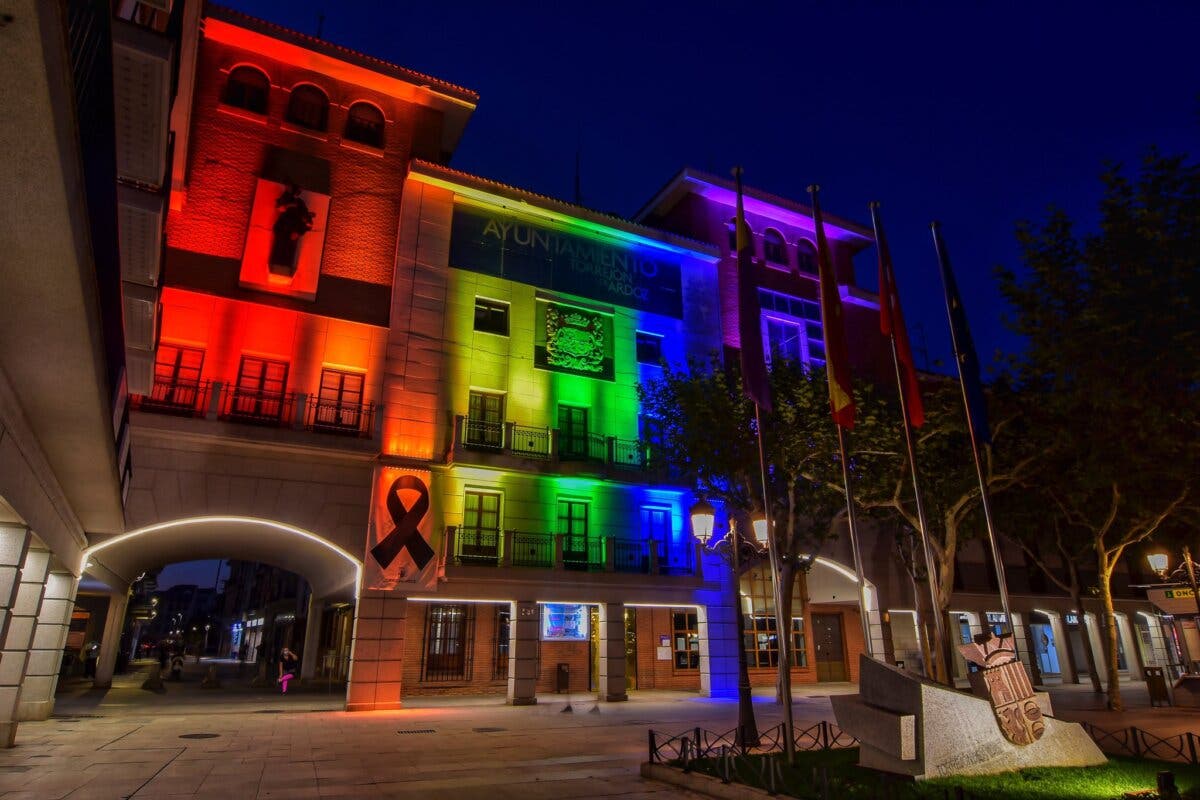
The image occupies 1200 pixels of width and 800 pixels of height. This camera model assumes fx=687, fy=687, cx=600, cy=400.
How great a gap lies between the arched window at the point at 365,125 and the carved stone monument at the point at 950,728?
23523mm

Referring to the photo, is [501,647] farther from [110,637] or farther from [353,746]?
[110,637]

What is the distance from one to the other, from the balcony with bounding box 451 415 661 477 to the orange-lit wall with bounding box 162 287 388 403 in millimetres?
3318

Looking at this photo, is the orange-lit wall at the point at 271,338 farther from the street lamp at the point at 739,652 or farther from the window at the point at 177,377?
the street lamp at the point at 739,652

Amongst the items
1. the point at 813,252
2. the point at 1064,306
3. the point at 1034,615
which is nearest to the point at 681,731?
the point at 1064,306

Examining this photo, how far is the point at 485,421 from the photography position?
24.0 meters

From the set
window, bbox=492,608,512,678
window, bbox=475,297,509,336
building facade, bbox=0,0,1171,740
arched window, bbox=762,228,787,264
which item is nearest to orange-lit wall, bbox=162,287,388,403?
building facade, bbox=0,0,1171,740

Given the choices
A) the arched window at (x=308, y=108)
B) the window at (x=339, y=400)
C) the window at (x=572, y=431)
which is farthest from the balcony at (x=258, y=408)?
the arched window at (x=308, y=108)

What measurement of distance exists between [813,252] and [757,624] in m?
18.7

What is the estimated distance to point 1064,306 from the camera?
19109mm

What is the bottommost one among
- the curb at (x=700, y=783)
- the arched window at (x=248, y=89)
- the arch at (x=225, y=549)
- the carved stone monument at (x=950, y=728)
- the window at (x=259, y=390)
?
the curb at (x=700, y=783)

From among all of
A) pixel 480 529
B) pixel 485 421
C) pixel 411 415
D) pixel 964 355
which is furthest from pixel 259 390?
pixel 964 355

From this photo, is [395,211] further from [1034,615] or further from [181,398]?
[1034,615]

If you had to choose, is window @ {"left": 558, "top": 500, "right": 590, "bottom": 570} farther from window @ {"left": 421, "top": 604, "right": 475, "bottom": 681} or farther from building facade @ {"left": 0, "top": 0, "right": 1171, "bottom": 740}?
window @ {"left": 421, "top": 604, "right": 475, "bottom": 681}

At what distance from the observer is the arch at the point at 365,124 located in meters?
25.0
